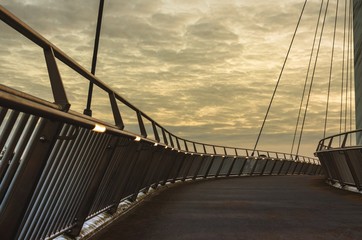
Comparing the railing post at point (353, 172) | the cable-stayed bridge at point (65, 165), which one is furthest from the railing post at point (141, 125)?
the railing post at point (353, 172)

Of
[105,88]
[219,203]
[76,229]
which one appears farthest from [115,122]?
[219,203]

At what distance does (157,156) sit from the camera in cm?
1162

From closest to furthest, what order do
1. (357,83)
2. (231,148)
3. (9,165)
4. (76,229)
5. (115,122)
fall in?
(9,165), (76,229), (115,122), (231,148), (357,83)

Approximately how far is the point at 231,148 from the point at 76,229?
24450 mm

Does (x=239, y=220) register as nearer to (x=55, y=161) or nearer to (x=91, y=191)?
(x=91, y=191)

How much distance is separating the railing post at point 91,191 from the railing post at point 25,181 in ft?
6.14

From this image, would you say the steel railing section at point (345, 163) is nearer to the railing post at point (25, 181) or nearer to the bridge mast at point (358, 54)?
the railing post at point (25, 181)

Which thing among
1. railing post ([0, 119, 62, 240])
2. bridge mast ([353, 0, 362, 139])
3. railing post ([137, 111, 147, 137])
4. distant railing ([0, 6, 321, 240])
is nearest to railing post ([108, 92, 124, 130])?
distant railing ([0, 6, 321, 240])

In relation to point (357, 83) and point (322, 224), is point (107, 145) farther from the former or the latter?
point (357, 83)

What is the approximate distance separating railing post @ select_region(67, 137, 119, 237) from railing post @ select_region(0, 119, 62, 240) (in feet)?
6.14

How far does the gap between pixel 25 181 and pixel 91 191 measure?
225 centimetres

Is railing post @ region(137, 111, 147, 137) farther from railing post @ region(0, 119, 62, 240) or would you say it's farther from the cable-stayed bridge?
railing post @ region(0, 119, 62, 240)

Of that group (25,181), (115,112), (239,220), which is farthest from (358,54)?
(25,181)

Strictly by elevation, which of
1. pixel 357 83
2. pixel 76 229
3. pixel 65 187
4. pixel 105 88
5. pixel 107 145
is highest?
pixel 357 83
